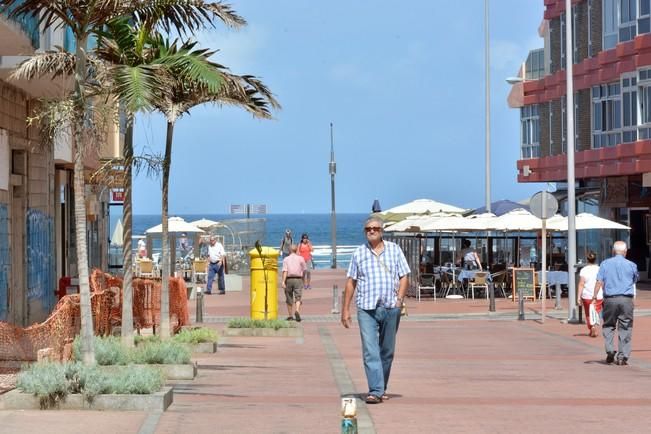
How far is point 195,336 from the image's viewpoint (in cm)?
2034

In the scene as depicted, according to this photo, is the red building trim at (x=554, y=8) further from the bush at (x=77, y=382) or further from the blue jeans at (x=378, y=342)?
the bush at (x=77, y=382)

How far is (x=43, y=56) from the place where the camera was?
16.0 meters

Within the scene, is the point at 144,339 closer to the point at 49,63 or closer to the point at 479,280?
the point at 49,63

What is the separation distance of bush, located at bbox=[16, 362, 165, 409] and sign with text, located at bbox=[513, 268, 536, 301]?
73.5 ft

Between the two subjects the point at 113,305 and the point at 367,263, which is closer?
the point at 367,263

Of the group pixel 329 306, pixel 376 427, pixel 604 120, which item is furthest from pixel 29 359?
pixel 604 120

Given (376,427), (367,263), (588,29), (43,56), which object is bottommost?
(376,427)

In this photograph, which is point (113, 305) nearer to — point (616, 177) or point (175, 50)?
point (175, 50)

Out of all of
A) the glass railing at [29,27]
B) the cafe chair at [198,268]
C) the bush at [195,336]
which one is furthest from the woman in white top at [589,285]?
the cafe chair at [198,268]

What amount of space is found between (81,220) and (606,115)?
3373cm

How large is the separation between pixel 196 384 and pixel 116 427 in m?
3.90

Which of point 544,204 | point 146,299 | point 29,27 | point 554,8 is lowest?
point 146,299

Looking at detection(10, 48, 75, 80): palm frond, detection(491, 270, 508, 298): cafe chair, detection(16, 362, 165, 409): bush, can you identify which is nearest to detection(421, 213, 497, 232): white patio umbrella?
detection(491, 270, 508, 298): cafe chair

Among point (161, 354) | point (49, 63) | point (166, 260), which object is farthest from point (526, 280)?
point (49, 63)
